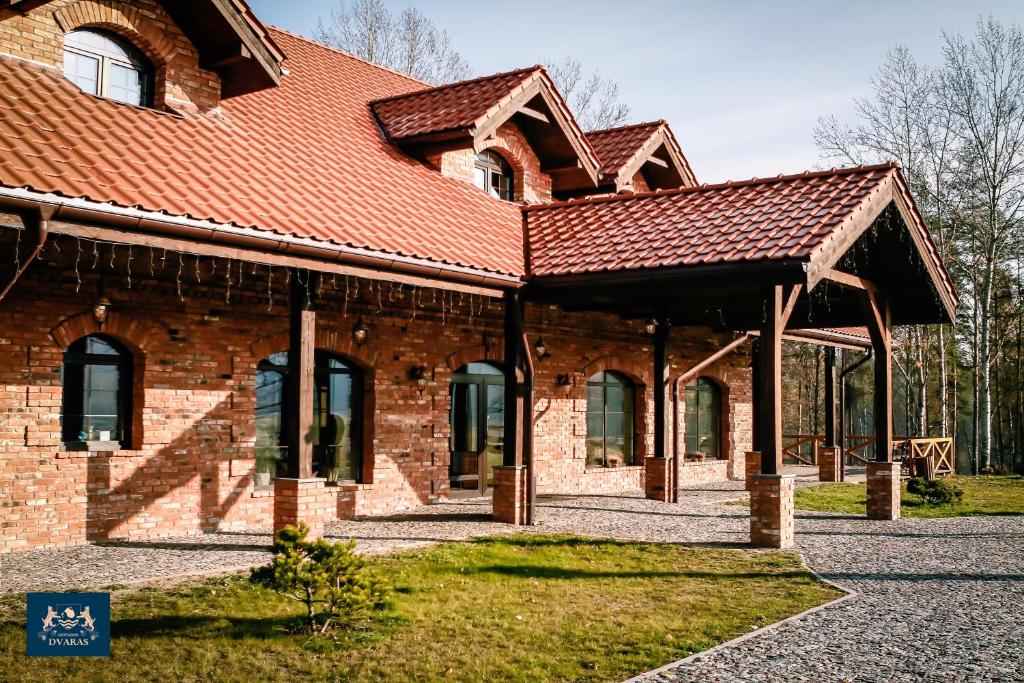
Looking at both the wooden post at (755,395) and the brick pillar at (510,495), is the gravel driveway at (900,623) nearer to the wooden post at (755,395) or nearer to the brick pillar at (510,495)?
the brick pillar at (510,495)

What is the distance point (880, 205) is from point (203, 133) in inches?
322

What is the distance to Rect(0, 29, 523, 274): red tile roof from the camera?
8.45 metres

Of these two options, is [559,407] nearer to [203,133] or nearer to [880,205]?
[880,205]

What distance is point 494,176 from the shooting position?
16.1 metres

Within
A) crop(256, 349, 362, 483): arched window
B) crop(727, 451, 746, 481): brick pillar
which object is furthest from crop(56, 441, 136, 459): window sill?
crop(727, 451, 746, 481): brick pillar

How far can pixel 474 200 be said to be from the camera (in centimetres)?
1424

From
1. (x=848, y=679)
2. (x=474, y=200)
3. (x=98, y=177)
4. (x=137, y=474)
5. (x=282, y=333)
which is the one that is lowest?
(x=848, y=679)

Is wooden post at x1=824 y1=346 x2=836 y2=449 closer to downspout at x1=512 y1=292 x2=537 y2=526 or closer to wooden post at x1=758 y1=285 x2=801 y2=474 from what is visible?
downspout at x1=512 y1=292 x2=537 y2=526

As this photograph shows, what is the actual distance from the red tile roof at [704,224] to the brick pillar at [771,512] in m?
2.52

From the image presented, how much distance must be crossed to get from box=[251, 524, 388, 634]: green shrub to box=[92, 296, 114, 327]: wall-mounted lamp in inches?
174

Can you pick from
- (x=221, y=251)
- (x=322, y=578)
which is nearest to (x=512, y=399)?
(x=221, y=251)

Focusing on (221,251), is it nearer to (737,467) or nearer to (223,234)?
(223,234)

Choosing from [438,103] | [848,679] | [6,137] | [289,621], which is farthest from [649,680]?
[438,103]

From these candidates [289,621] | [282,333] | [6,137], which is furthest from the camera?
[282,333]
